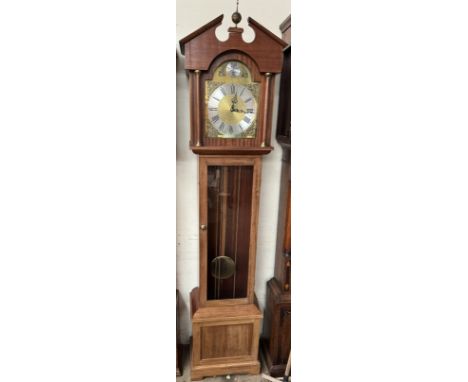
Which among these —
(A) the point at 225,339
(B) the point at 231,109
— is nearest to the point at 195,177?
(B) the point at 231,109

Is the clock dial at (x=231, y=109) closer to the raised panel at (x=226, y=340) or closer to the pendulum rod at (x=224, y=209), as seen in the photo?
the pendulum rod at (x=224, y=209)

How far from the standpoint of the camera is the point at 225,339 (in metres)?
1.47

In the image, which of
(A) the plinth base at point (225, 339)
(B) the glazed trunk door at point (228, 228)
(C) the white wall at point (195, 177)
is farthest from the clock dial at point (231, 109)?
(A) the plinth base at point (225, 339)

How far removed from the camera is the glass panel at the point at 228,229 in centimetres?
136

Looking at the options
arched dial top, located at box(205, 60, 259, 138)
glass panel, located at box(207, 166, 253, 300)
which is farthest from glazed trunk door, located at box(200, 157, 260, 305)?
arched dial top, located at box(205, 60, 259, 138)

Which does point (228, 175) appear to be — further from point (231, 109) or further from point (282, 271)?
point (282, 271)

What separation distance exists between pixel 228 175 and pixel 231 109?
291mm

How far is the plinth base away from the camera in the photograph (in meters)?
1.43

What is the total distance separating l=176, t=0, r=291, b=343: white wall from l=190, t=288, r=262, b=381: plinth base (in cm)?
22
